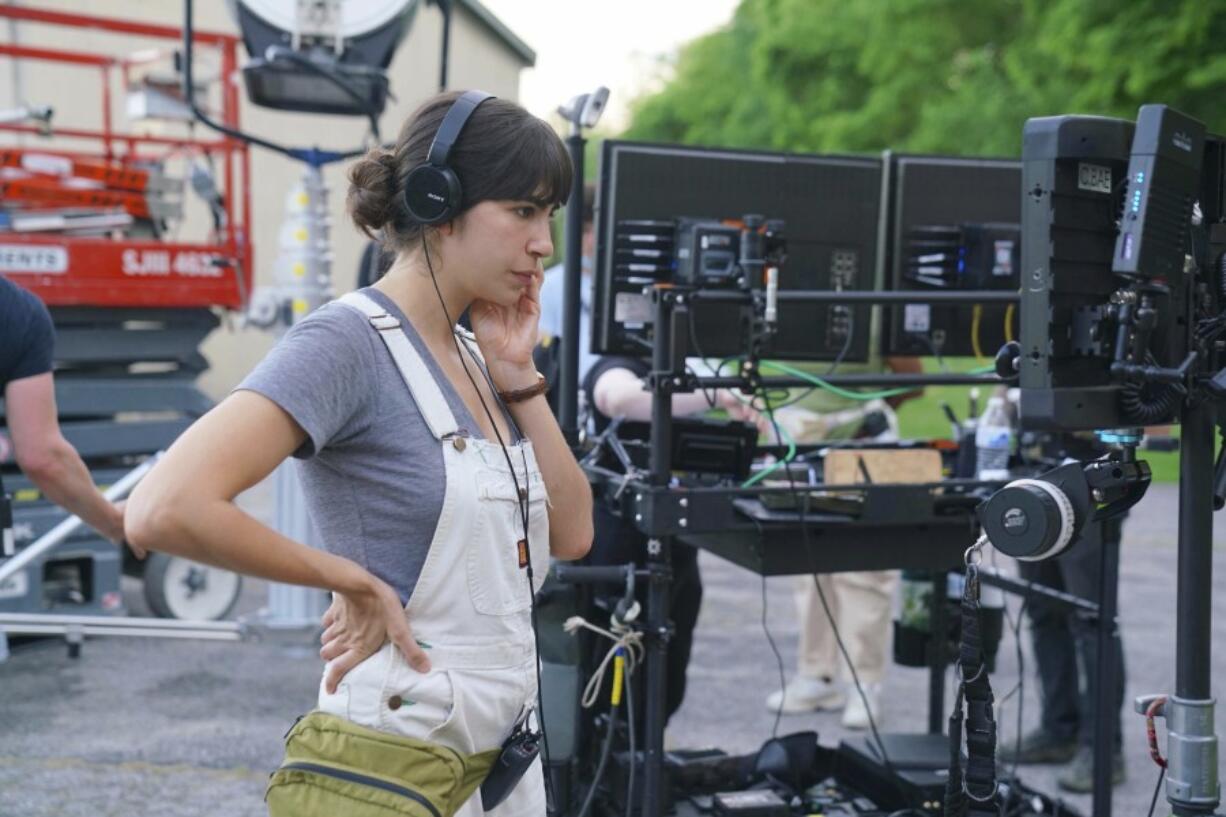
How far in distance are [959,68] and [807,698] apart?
75.0ft

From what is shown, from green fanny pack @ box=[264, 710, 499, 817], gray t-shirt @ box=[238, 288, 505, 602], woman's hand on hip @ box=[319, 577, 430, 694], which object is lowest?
green fanny pack @ box=[264, 710, 499, 817]

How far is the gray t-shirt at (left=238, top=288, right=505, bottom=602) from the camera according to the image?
79.1 inches

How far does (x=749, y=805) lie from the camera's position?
4.14 metres

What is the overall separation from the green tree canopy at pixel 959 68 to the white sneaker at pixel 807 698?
655 cm

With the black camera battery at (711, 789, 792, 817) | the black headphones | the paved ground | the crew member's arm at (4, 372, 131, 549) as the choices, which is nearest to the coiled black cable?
the black headphones

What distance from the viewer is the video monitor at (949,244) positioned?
4434 millimetres

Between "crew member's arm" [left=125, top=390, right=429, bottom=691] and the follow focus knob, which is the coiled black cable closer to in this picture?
the follow focus knob

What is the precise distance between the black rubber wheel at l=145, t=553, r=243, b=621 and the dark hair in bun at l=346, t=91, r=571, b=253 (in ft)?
17.3

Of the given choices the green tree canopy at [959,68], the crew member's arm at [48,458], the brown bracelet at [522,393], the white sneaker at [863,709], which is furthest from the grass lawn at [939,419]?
the brown bracelet at [522,393]

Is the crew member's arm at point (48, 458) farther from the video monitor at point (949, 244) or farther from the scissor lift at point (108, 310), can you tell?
the video monitor at point (949, 244)

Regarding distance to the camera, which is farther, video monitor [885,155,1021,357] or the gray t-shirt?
video monitor [885,155,1021,357]

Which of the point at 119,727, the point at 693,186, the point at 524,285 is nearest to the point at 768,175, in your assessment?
the point at 693,186

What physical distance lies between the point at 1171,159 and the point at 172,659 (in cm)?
569

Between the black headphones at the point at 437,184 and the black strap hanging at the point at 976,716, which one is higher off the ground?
the black headphones at the point at 437,184
